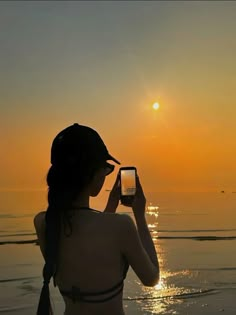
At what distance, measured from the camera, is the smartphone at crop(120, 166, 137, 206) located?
2520 millimetres

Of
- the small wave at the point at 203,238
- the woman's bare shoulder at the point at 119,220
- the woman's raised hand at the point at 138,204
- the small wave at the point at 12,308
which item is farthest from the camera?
the small wave at the point at 203,238

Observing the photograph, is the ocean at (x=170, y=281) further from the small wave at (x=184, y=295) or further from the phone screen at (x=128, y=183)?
the phone screen at (x=128, y=183)

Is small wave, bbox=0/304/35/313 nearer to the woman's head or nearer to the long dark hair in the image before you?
the long dark hair

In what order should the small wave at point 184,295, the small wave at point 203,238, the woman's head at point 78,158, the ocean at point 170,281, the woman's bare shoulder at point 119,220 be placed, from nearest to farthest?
the woman's bare shoulder at point 119,220
the woman's head at point 78,158
the ocean at point 170,281
the small wave at point 184,295
the small wave at point 203,238

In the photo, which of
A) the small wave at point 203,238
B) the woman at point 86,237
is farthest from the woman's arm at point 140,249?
the small wave at point 203,238

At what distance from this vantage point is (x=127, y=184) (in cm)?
257

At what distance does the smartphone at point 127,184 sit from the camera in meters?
2.52

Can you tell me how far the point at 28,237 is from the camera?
31.4 metres

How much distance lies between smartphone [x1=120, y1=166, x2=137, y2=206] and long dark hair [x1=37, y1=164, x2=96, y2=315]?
274 mm

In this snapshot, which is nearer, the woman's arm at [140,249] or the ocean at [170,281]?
the woman's arm at [140,249]

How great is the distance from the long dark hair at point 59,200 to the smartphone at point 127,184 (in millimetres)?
274

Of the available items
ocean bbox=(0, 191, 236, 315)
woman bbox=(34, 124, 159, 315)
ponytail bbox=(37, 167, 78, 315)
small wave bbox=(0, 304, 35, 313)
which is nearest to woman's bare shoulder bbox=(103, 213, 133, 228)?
woman bbox=(34, 124, 159, 315)

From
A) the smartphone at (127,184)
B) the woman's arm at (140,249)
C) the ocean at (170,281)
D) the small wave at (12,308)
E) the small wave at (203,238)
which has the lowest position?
the small wave at (203,238)

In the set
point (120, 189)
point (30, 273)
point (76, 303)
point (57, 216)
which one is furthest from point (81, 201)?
point (30, 273)
